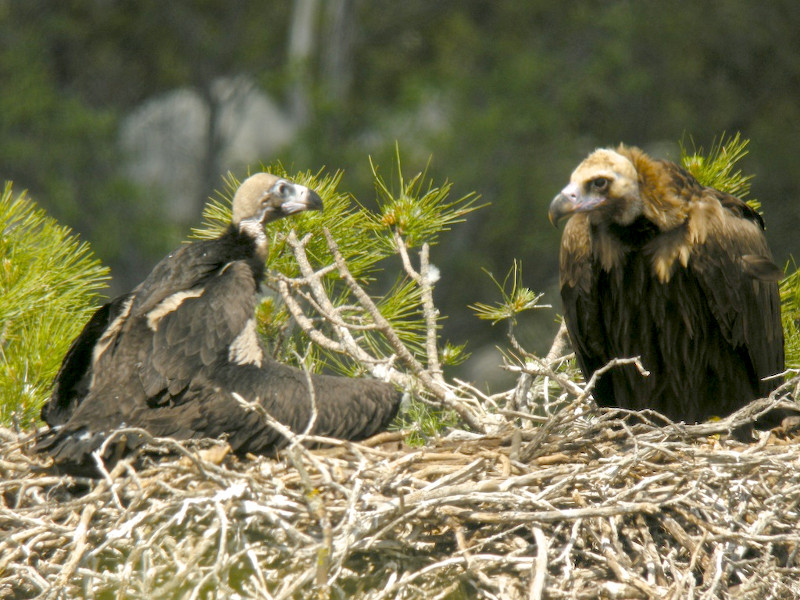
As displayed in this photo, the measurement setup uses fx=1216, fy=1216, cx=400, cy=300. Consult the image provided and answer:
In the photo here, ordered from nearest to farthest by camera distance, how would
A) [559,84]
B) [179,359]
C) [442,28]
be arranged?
[179,359]
[559,84]
[442,28]

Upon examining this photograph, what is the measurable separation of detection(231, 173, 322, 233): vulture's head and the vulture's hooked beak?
3.02 ft

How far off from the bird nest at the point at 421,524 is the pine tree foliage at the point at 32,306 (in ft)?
1.84

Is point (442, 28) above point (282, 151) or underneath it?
above

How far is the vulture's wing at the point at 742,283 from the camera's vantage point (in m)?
4.15

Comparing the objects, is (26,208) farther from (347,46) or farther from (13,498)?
(347,46)

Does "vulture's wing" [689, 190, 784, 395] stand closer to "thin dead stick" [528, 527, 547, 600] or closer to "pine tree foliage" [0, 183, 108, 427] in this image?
"thin dead stick" [528, 527, 547, 600]

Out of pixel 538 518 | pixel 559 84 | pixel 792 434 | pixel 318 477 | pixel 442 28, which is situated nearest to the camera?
pixel 538 518

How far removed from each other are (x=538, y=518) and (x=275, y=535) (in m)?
0.71

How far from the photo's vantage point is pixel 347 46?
1412cm

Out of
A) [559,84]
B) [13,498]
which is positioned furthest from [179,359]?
[559,84]

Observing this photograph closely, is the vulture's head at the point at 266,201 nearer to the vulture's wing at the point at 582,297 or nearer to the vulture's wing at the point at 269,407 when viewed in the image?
the vulture's wing at the point at 269,407

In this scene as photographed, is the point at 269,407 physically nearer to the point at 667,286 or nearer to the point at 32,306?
the point at 32,306

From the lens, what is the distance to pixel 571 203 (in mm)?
4066

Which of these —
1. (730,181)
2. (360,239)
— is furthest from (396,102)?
(360,239)
